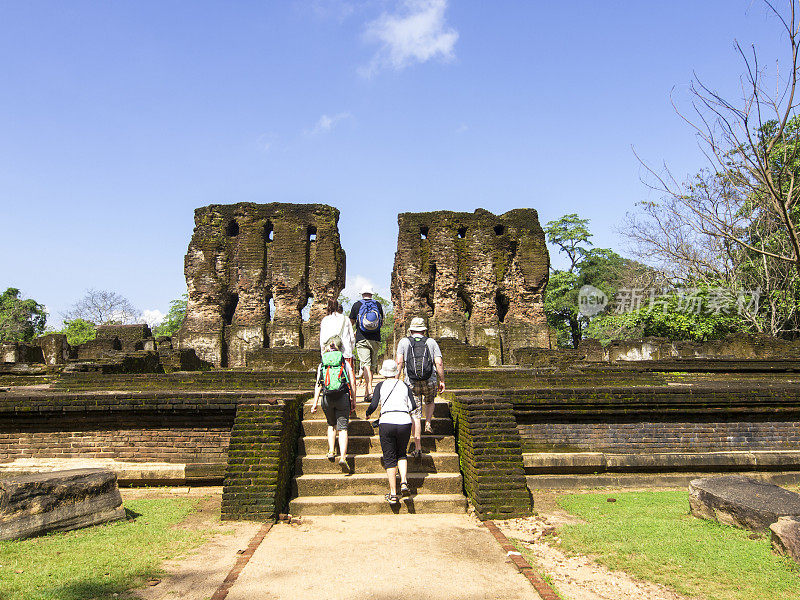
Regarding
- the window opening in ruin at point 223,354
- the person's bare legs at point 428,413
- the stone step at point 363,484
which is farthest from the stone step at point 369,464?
the window opening in ruin at point 223,354

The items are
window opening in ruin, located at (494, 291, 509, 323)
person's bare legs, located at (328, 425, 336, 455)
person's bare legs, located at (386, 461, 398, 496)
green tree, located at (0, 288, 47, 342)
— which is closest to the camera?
person's bare legs, located at (386, 461, 398, 496)

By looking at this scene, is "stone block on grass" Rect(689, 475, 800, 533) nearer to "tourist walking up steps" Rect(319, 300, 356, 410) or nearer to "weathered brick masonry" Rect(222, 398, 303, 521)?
"tourist walking up steps" Rect(319, 300, 356, 410)

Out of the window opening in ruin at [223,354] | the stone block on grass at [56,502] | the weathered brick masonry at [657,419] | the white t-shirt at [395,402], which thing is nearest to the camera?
the stone block on grass at [56,502]

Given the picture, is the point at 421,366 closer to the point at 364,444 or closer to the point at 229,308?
the point at 364,444

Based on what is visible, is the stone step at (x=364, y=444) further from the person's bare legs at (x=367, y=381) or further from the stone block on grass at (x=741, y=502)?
the stone block on grass at (x=741, y=502)

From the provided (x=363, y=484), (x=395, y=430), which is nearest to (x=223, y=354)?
(x=363, y=484)

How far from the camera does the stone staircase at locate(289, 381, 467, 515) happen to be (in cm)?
539

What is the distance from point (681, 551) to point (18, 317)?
4866 cm

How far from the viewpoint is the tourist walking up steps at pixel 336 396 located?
18.8 ft

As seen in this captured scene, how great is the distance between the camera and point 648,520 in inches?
195

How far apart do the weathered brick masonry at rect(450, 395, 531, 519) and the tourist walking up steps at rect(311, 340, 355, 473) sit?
4.32 ft

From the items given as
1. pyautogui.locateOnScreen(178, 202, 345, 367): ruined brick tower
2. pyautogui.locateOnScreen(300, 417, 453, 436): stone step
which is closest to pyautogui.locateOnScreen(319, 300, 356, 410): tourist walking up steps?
pyautogui.locateOnScreen(300, 417, 453, 436): stone step

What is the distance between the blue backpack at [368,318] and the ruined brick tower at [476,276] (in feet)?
43.8

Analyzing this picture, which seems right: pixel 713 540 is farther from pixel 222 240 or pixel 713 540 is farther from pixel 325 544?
pixel 222 240
